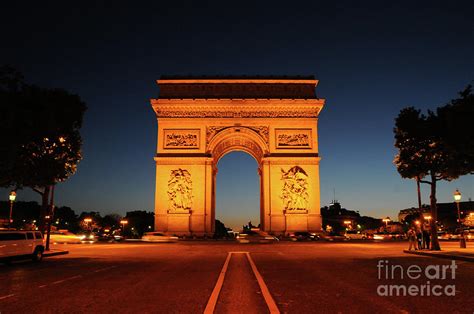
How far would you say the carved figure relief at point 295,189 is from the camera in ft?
144

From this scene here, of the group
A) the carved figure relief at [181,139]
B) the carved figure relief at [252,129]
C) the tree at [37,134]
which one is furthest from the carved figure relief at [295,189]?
the tree at [37,134]

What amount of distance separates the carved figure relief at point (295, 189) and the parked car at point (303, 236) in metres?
A: 2.71

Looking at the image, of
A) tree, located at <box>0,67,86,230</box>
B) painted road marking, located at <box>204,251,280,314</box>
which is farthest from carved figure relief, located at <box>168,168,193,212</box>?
painted road marking, located at <box>204,251,280,314</box>

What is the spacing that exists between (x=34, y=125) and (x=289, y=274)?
13.0 meters

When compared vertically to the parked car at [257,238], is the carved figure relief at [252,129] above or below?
above

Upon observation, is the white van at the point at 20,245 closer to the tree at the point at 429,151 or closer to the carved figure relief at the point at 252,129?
the tree at the point at 429,151

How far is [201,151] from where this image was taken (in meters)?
45.2

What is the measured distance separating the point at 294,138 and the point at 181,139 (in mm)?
12166

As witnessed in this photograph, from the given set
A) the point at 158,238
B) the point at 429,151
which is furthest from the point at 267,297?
the point at 158,238

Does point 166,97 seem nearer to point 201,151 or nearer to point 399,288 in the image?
point 201,151

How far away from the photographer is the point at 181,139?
4534cm

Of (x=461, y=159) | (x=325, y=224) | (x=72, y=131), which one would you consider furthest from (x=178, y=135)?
(x=325, y=224)

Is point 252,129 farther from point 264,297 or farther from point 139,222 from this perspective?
point 139,222

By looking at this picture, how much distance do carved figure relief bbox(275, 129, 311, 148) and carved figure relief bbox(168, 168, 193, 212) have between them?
417 inches
